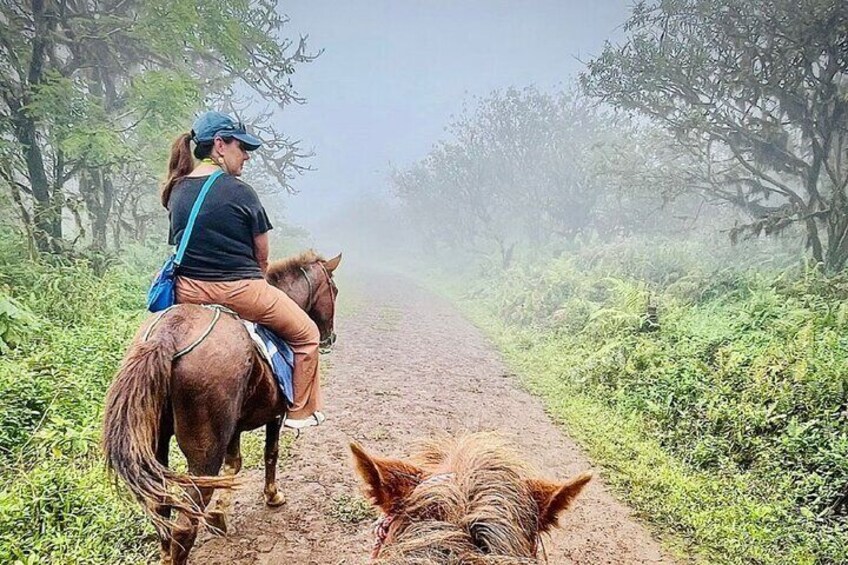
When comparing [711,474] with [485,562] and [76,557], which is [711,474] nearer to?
[485,562]

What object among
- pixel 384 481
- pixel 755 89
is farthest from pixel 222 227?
pixel 755 89

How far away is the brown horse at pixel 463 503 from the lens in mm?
1200

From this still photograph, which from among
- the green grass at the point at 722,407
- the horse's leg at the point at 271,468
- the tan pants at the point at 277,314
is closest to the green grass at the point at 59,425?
the horse's leg at the point at 271,468

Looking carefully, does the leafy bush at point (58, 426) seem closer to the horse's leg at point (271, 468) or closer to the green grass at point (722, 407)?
the horse's leg at point (271, 468)

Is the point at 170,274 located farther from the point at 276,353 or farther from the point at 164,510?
the point at 164,510

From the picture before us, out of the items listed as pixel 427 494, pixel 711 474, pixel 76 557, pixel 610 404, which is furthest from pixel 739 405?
pixel 76 557

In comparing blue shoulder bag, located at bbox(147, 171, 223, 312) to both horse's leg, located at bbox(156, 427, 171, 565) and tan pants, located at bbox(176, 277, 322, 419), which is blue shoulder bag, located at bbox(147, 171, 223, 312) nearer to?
tan pants, located at bbox(176, 277, 322, 419)

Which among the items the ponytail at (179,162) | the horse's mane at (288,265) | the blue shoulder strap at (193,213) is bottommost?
the horse's mane at (288,265)

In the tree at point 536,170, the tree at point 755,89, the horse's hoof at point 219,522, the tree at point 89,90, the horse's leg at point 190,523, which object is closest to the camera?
the horse's leg at point 190,523

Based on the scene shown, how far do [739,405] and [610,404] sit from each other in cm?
178

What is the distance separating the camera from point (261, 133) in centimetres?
1825

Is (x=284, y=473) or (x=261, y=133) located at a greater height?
(x=261, y=133)

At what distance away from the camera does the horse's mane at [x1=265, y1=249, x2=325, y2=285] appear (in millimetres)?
3984

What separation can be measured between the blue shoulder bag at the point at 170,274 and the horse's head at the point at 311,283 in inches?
36.6
